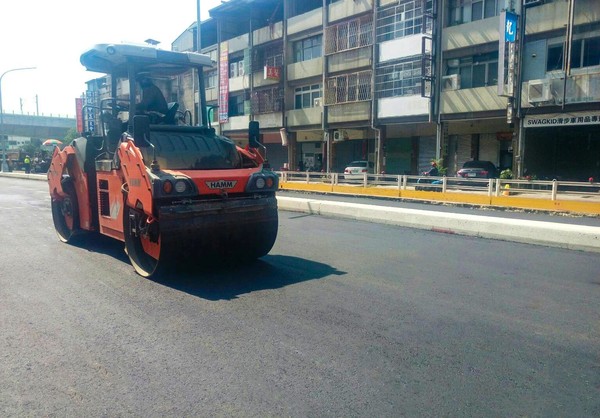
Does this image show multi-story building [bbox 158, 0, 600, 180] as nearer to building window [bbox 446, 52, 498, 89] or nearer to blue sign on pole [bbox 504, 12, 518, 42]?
building window [bbox 446, 52, 498, 89]

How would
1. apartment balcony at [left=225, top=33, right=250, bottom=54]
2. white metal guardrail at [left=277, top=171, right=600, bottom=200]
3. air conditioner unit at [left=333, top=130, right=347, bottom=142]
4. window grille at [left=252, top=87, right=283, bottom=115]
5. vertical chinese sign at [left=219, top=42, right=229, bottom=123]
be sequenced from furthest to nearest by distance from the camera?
vertical chinese sign at [left=219, top=42, right=229, bottom=123]
apartment balcony at [left=225, top=33, right=250, bottom=54]
window grille at [left=252, top=87, right=283, bottom=115]
air conditioner unit at [left=333, top=130, right=347, bottom=142]
white metal guardrail at [left=277, top=171, right=600, bottom=200]

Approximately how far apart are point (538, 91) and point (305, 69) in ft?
54.9

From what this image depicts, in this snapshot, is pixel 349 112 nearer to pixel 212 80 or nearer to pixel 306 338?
pixel 212 80

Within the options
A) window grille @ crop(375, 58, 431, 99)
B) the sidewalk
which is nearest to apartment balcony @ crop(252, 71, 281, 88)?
window grille @ crop(375, 58, 431, 99)

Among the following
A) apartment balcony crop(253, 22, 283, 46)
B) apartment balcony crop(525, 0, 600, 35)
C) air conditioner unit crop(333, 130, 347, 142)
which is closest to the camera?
apartment balcony crop(525, 0, 600, 35)

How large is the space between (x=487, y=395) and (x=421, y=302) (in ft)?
6.82

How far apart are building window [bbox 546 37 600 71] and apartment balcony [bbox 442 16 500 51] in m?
2.83

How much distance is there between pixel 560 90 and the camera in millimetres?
22516

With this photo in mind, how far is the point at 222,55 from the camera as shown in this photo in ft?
136

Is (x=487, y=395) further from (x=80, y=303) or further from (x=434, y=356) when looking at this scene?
(x=80, y=303)

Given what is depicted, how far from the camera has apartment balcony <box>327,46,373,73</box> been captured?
30.8 m

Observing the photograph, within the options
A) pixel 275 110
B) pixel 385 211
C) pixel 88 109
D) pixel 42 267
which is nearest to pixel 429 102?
pixel 275 110

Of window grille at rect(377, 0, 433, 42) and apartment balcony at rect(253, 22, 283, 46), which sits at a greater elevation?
apartment balcony at rect(253, 22, 283, 46)

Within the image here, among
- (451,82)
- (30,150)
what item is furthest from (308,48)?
(30,150)
